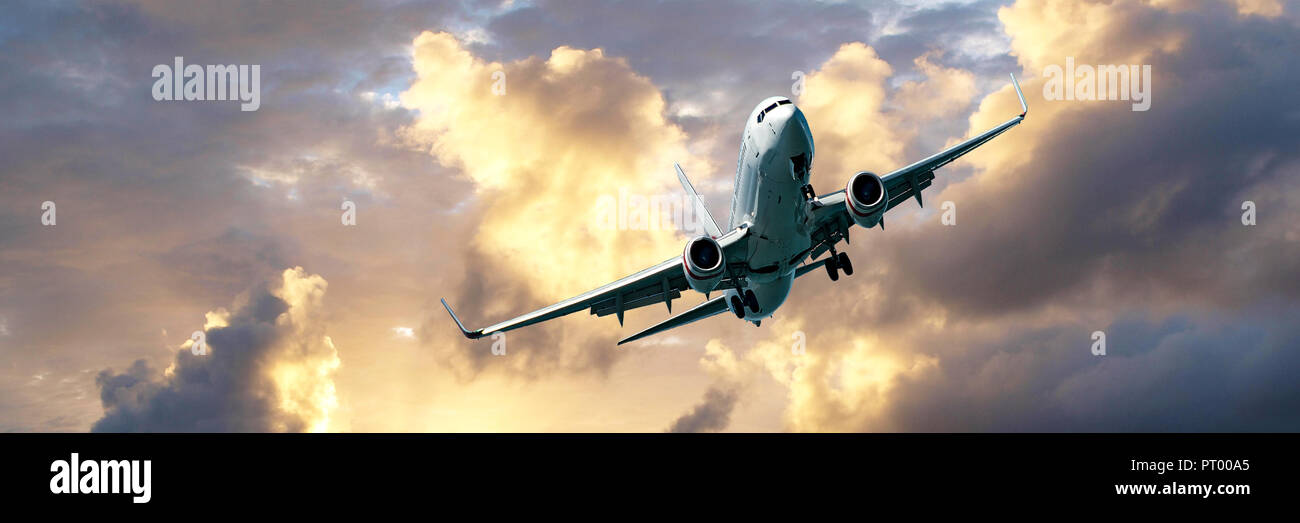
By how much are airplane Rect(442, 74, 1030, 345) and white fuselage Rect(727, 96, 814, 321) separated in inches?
2.4

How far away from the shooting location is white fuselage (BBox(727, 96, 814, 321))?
1733 inches

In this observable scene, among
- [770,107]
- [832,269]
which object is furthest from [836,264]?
[770,107]

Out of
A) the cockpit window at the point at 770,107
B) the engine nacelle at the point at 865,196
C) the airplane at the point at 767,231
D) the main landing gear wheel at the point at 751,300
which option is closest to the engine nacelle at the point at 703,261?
the airplane at the point at 767,231

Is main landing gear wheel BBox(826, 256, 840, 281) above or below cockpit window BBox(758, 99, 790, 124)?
below

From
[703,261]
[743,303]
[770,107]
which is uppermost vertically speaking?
[770,107]

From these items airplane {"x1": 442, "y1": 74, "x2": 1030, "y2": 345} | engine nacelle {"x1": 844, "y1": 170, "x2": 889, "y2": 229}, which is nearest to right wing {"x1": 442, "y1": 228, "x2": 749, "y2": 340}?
airplane {"x1": 442, "y1": 74, "x2": 1030, "y2": 345}

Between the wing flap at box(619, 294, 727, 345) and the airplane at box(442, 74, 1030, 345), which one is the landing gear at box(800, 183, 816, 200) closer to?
the airplane at box(442, 74, 1030, 345)

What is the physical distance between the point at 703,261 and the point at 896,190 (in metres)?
14.6

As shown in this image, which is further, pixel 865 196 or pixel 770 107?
pixel 865 196

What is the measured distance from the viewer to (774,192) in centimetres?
4700

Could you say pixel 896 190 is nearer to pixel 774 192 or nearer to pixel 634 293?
pixel 774 192

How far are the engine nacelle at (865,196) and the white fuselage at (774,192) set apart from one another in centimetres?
279
